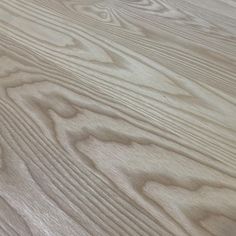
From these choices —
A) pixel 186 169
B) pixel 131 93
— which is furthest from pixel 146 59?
pixel 186 169

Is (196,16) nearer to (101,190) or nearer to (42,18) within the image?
(42,18)

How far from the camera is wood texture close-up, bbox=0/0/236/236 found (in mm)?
404

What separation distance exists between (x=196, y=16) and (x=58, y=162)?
1.11ft

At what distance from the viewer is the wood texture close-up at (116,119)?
404mm

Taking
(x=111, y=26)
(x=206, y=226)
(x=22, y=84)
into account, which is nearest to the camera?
(x=206, y=226)

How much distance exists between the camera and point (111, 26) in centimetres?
64

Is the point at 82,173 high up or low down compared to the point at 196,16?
down

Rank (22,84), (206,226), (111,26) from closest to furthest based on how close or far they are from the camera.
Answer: (206,226) < (22,84) < (111,26)

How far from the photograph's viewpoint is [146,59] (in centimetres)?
58

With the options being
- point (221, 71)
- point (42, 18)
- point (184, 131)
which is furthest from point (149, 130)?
point (42, 18)

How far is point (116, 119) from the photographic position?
0.49 metres

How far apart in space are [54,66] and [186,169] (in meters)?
0.20

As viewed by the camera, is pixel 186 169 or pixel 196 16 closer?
pixel 186 169

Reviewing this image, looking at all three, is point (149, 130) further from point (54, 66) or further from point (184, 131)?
point (54, 66)
